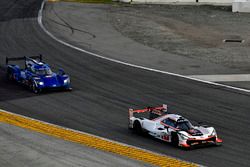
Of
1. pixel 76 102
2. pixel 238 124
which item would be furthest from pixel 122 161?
pixel 76 102

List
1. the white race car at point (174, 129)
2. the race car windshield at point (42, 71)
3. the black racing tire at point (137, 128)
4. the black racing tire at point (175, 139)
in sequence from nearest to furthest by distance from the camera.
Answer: the white race car at point (174, 129) < the black racing tire at point (175, 139) < the black racing tire at point (137, 128) < the race car windshield at point (42, 71)

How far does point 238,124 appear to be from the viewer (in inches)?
1345

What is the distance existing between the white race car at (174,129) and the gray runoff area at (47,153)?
3239 mm

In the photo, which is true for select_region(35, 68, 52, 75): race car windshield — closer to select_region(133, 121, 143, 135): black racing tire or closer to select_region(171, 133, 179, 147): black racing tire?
select_region(133, 121, 143, 135): black racing tire

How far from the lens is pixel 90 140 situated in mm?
31812

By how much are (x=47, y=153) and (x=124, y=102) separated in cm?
1020

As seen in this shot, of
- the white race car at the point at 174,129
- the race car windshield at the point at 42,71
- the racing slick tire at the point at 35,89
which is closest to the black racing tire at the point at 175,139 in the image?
the white race car at the point at 174,129

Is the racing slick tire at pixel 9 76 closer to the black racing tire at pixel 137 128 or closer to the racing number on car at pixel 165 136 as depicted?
the black racing tire at pixel 137 128

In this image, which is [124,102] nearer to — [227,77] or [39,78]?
[39,78]

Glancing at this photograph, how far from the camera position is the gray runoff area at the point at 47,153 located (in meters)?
27.7

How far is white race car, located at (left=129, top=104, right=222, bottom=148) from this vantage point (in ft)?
99.7

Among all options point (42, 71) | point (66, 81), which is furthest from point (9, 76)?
point (66, 81)

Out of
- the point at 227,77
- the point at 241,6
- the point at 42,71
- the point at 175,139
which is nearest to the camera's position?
the point at 175,139

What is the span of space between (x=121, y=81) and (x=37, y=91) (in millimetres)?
5830
